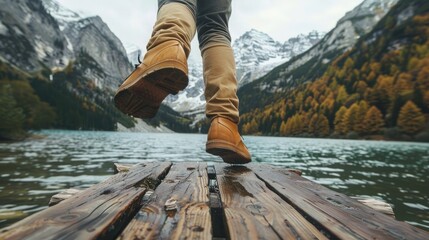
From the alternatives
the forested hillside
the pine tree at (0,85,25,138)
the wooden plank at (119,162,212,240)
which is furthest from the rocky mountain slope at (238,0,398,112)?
the wooden plank at (119,162,212,240)

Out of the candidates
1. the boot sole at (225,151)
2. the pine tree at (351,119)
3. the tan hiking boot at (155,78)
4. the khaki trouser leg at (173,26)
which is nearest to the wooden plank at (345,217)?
the boot sole at (225,151)

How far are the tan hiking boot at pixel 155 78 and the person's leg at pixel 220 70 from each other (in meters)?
0.67

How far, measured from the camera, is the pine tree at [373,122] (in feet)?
196

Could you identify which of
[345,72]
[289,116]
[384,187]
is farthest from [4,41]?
[384,187]

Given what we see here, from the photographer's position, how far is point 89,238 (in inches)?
38.5

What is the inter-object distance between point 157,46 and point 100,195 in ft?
3.49

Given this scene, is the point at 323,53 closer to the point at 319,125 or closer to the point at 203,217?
the point at 319,125

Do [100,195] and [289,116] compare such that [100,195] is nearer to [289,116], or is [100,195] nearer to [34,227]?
[34,227]

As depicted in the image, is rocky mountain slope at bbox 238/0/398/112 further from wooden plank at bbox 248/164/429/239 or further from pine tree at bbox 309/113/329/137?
wooden plank at bbox 248/164/429/239

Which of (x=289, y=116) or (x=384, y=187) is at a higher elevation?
(x=289, y=116)

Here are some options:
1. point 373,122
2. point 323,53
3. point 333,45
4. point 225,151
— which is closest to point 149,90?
point 225,151

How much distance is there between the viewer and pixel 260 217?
4.52 feet

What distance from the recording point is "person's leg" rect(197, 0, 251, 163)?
2.78m

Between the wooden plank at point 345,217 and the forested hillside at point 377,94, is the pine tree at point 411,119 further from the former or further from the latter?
the wooden plank at point 345,217
